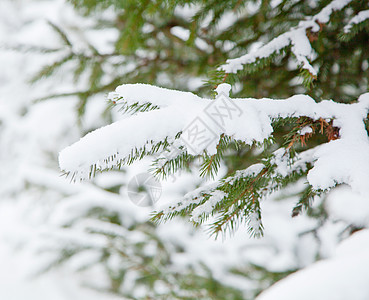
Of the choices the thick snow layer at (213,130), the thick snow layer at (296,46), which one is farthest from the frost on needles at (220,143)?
the thick snow layer at (296,46)

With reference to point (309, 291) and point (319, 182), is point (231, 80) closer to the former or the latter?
point (319, 182)

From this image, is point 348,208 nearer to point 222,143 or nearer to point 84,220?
point 222,143

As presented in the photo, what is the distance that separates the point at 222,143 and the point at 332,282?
1.46ft

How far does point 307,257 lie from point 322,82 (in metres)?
2.05

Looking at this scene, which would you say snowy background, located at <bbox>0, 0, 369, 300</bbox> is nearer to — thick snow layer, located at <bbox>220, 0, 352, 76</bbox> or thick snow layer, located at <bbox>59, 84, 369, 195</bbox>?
thick snow layer, located at <bbox>59, 84, 369, 195</bbox>

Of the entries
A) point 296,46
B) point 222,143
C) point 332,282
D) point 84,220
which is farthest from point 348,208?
point 84,220

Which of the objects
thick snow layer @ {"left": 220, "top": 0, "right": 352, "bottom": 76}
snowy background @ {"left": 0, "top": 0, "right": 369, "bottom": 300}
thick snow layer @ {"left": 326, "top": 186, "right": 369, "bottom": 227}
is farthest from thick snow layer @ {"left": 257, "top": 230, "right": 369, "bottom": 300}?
thick snow layer @ {"left": 220, "top": 0, "right": 352, "bottom": 76}

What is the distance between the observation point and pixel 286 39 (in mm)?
1242

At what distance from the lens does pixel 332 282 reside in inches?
27.6

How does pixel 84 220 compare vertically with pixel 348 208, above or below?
below

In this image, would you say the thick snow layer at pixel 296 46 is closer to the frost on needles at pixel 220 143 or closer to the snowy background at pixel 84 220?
the frost on needles at pixel 220 143

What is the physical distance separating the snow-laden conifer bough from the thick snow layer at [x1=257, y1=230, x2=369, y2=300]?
19cm

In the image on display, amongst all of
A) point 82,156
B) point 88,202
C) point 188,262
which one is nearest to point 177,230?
point 188,262

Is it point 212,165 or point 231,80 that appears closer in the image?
point 212,165
